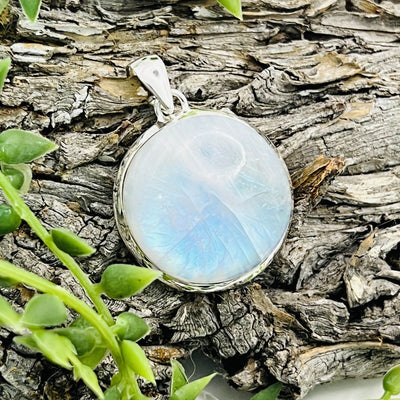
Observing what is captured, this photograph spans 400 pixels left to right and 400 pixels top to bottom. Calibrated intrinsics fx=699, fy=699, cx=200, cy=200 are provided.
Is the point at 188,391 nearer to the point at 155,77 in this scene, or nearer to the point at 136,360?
the point at 136,360

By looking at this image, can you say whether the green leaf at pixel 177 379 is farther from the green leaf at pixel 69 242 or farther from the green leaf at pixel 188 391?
the green leaf at pixel 69 242

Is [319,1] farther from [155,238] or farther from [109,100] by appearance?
[155,238]

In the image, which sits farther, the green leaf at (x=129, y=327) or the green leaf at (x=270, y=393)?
the green leaf at (x=270, y=393)

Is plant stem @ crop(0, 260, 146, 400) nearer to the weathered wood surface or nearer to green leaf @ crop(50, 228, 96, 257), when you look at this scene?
green leaf @ crop(50, 228, 96, 257)

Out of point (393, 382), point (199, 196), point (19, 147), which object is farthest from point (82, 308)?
point (393, 382)

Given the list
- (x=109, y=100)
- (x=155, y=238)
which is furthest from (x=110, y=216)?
(x=109, y=100)

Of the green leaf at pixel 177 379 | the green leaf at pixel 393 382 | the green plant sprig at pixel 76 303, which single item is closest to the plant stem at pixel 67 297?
the green plant sprig at pixel 76 303
